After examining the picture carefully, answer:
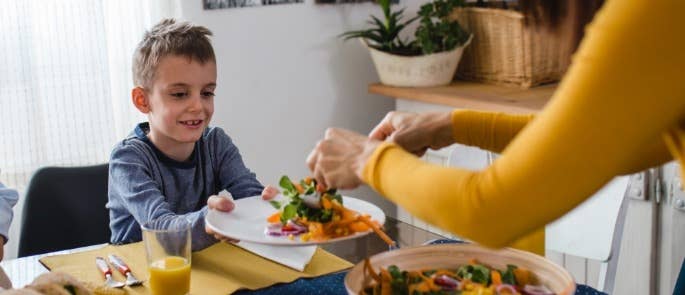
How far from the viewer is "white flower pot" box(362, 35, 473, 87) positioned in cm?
298

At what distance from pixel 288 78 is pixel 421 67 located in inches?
18.2

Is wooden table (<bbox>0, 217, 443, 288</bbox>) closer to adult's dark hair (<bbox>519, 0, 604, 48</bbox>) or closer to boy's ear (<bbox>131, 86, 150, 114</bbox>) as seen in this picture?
boy's ear (<bbox>131, 86, 150, 114</bbox>)

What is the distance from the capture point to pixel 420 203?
39.5 inches

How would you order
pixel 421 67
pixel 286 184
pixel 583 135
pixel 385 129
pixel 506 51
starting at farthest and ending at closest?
pixel 421 67 → pixel 506 51 → pixel 286 184 → pixel 385 129 → pixel 583 135

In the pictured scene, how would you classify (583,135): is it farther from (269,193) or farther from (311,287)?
(269,193)

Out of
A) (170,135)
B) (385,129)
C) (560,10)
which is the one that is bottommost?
(170,135)

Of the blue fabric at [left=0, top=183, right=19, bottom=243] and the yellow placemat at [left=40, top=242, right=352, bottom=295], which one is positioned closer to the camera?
the yellow placemat at [left=40, top=242, right=352, bottom=295]

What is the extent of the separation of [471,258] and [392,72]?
1728 mm

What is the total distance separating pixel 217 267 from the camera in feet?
5.39

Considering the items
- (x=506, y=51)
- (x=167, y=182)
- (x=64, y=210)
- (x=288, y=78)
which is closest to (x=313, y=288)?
(x=167, y=182)

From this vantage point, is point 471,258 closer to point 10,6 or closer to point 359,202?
point 359,202

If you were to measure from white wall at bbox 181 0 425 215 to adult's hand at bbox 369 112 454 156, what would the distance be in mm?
1560

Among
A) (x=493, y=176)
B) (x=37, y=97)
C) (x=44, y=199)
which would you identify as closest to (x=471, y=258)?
(x=493, y=176)

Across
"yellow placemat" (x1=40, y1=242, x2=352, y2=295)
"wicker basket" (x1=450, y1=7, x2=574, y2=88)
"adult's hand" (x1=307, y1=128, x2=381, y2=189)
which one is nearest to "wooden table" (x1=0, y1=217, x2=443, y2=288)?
"yellow placemat" (x1=40, y1=242, x2=352, y2=295)
